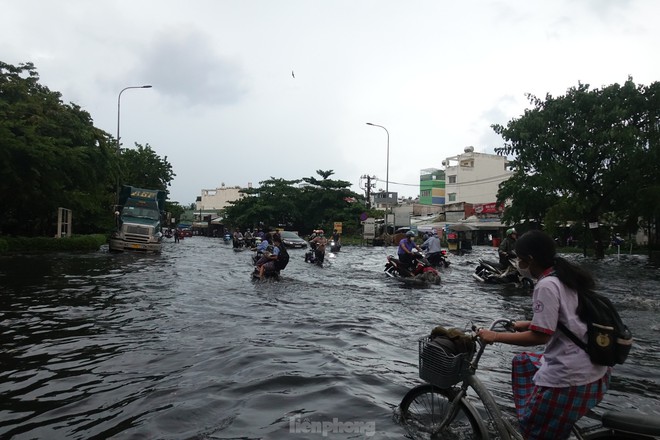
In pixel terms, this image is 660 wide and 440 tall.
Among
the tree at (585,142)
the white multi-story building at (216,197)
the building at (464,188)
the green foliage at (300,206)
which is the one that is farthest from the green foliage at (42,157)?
the white multi-story building at (216,197)

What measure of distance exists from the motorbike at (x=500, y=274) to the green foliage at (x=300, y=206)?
37.8 m

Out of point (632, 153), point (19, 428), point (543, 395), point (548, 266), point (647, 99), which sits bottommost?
point (19, 428)

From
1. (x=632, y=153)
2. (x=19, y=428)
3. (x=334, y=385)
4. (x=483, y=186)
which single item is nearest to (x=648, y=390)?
(x=334, y=385)

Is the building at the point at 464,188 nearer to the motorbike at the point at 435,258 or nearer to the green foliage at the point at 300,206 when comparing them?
the green foliage at the point at 300,206

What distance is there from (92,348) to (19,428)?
2.50 meters

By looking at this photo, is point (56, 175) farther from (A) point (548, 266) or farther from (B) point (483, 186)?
(B) point (483, 186)

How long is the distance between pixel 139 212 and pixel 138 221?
0.74 meters

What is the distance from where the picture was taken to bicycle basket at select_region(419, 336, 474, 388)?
10.3 feet

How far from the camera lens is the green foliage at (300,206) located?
54.0 meters

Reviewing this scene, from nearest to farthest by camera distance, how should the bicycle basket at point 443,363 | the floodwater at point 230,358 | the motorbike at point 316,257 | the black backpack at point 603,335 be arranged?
the black backpack at point 603,335 → the bicycle basket at point 443,363 → the floodwater at point 230,358 → the motorbike at point 316,257

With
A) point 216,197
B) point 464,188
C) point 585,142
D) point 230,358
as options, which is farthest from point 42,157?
point 216,197

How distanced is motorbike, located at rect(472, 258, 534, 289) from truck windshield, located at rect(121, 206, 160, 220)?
57.2ft

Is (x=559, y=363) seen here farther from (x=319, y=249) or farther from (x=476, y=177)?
(x=476, y=177)

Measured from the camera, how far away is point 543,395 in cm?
268
